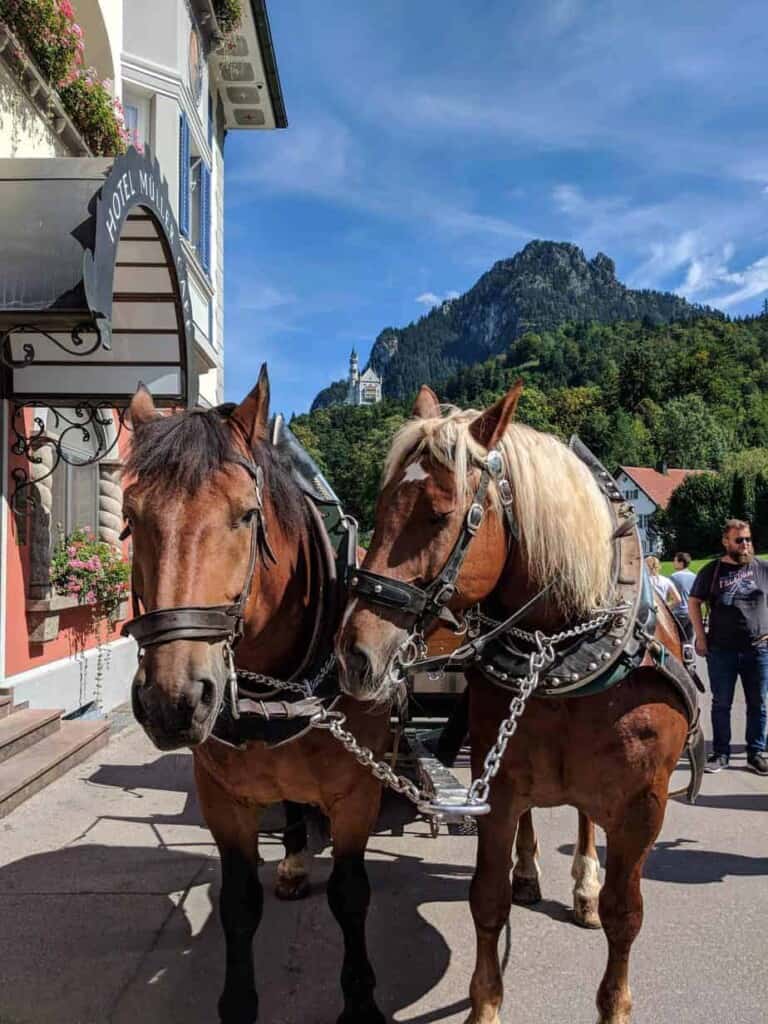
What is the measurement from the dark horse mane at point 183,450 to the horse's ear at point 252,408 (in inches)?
1.8

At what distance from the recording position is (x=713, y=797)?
5.65 m

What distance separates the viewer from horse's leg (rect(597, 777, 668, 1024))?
2469 millimetres

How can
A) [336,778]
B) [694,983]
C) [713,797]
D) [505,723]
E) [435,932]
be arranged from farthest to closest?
[713,797] < [435,932] < [694,983] < [336,778] < [505,723]

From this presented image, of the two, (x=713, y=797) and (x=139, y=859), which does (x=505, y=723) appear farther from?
(x=713, y=797)

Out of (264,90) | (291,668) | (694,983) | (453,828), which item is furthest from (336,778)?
(264,90)

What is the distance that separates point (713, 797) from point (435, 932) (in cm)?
312

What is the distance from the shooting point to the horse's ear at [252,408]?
2.35 m

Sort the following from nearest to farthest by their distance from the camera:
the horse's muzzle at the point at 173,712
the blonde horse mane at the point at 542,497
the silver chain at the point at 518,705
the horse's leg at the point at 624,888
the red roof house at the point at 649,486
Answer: the horse's muzzle at the point at 173,712
the blonde horse mane at the point at 542,497
the silver chain at the point at 518,705
the horse's leg at the point at 624,888
the red roof house at the point at 649,486

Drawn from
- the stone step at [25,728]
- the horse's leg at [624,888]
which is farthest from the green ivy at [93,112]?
the horse's leg at [624,888]

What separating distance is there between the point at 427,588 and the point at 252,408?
759 mm

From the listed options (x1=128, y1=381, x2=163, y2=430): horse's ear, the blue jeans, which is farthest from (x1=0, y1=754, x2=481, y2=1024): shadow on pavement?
the blue jeans

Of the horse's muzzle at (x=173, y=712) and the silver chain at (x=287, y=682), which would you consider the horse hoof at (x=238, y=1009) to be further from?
the horse's muzzle at (x=173, y=712)

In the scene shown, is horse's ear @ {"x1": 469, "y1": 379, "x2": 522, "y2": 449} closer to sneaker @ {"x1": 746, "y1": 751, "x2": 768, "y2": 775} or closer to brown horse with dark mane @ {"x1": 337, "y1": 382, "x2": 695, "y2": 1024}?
brown horse with dark mane @ {"x1": 337, "y1": 382, "x2": 695, "y2": 1024}

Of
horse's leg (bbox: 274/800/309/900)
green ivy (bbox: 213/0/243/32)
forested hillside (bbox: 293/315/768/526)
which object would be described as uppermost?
forested hillside (bbox: 293/315/768/526)
